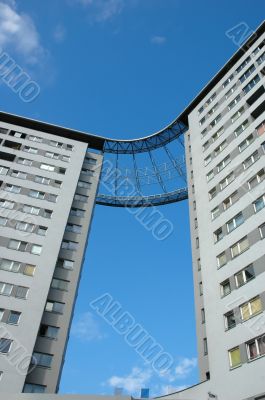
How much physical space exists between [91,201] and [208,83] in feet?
79.1

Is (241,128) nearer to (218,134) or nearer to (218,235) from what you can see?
(218,134)

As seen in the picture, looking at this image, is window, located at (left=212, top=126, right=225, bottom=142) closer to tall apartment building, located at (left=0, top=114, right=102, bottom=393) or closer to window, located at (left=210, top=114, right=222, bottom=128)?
window, located at (left=210, top=114, right=222, bottom=128)

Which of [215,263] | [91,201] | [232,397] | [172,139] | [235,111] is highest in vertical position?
[172,139]

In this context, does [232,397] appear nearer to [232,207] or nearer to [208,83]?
[232,207]

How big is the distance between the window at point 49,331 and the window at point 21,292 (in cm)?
360

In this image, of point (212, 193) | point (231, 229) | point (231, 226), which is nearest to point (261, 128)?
point (212, 193)

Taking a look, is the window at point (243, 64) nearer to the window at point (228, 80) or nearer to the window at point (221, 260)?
the window at point (228, 80)

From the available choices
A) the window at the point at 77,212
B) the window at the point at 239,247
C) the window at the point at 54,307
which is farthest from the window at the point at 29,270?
the window at the point at 239,247

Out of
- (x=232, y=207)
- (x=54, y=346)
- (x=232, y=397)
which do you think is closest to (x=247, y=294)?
(x=232, y=397)

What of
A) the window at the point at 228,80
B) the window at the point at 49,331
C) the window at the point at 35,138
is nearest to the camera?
the window at the point at 49,331

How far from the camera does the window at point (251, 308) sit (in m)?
30.8

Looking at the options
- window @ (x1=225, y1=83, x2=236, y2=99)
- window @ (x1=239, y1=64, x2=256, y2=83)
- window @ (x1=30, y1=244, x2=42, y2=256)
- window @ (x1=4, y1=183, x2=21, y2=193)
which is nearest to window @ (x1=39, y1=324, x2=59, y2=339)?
window @ (x1=30, y1=244, x2=42, y2=256)

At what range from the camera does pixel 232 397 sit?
92.0 feet

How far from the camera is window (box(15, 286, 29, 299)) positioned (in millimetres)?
41844
